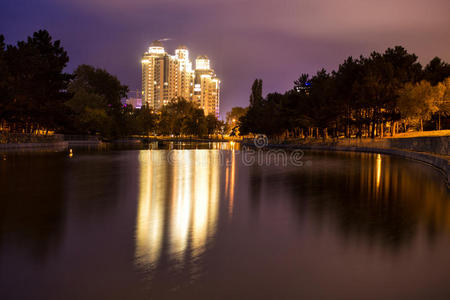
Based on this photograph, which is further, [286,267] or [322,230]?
[322,230]

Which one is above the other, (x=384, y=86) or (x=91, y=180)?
(x=384, y=86)

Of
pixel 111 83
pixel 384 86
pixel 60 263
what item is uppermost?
pixel 111 83

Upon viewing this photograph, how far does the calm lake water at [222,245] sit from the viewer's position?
477 cm

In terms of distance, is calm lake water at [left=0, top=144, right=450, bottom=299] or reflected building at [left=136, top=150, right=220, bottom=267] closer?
calm lake water at [left=0, top=144, right=450, bottom=299]

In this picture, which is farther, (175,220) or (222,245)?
(175,220)

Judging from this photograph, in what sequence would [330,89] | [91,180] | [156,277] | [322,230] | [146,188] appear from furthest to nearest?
[330,89] → [91,180] → [146,188] → [322,230] → [156,277]

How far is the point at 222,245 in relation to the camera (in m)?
6.53

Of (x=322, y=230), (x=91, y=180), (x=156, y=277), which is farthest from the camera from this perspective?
(x=91, y=180)

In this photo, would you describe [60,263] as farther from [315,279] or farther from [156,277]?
[315,279]

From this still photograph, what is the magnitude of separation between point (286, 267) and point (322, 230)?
241 cm

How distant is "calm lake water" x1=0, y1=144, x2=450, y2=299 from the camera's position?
477 cm

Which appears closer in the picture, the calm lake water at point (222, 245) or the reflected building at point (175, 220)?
the calm lake water at point (222, 245)

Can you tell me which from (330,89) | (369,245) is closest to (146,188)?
(369,245)

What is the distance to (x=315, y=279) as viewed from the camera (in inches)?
199
